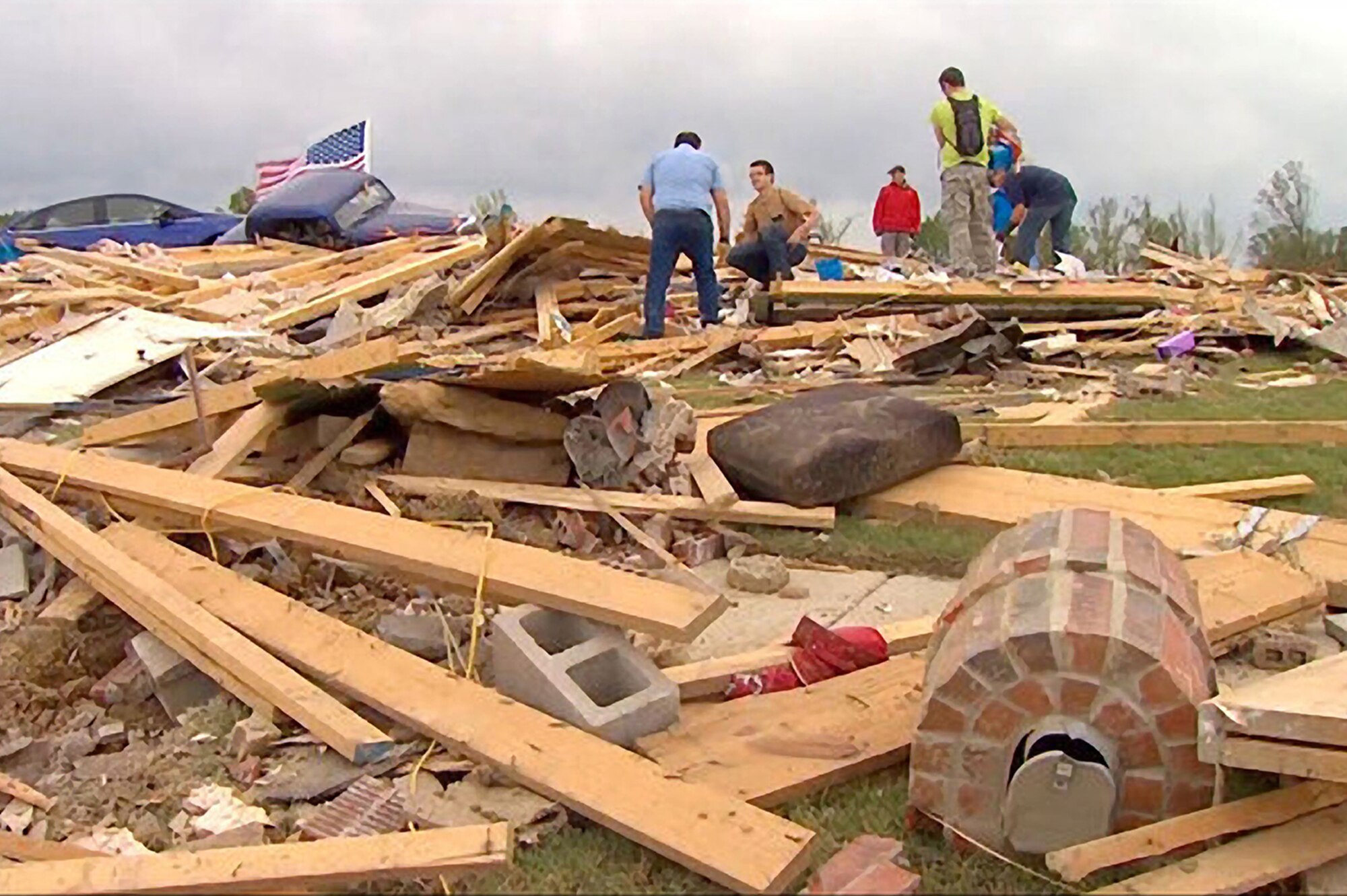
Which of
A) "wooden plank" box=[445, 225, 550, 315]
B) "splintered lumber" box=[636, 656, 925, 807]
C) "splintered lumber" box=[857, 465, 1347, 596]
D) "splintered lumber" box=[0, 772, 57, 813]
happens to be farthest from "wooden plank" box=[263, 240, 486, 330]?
"splintered lumber" box=[636, 656, 925, 807]

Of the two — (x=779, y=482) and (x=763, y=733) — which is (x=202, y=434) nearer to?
(x=779, y=482)

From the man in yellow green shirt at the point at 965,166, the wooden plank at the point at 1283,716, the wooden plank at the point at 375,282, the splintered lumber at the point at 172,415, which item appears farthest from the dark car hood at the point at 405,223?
the wooden plank at the point at 1283,716

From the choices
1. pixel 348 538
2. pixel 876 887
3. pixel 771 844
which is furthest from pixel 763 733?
pixel 348 538

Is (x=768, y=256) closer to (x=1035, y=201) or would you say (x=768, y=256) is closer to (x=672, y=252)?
(x=672, y=252)

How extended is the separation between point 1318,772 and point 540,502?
3753 millimetres

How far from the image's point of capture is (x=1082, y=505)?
6215 mm

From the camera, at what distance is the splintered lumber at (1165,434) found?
23.9 ft

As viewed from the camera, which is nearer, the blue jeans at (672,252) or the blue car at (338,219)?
the blue jeans at (672,252)

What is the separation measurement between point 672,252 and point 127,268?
6396 mm

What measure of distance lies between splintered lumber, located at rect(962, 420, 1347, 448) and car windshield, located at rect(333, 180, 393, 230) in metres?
11.6

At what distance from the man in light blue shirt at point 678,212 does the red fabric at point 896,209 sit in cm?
621

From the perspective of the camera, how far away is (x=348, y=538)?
5.15 m

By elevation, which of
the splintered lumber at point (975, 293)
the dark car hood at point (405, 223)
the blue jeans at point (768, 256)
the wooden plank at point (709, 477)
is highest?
the dark car hood at point (405, 223)

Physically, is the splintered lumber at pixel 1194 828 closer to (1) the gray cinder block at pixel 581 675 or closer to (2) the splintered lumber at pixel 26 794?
(1) the gray cinder block at pixel 581 675
